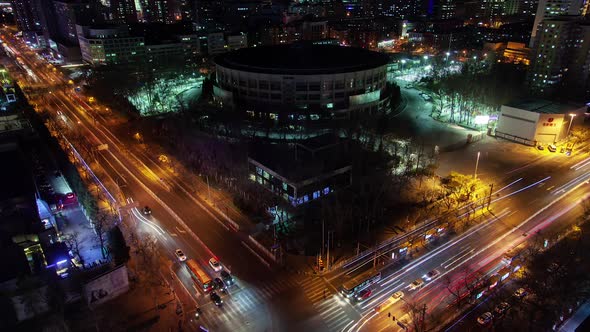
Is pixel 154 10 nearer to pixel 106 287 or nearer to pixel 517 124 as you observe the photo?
pixel 517 124

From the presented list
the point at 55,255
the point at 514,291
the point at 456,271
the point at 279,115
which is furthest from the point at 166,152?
the point at 514,291

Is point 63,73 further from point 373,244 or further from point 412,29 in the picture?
point 412,29

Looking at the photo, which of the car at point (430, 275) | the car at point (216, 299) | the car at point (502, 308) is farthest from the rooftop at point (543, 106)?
the car at point (216, 299)

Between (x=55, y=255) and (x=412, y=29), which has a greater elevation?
(x=412, y=29)

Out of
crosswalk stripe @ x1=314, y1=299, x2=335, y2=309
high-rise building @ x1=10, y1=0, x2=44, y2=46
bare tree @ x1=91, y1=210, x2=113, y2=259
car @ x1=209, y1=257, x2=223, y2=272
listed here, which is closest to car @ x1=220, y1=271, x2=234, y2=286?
car @ x1=209, y1=257, x2=223, y2=272

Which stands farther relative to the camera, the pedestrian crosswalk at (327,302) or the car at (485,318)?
the pedestrian crosswalk at (327,302)

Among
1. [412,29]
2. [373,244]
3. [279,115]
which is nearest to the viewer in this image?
[373,244]

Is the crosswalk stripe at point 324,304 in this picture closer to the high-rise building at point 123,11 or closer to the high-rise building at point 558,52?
the high-rise building at point 558,52
